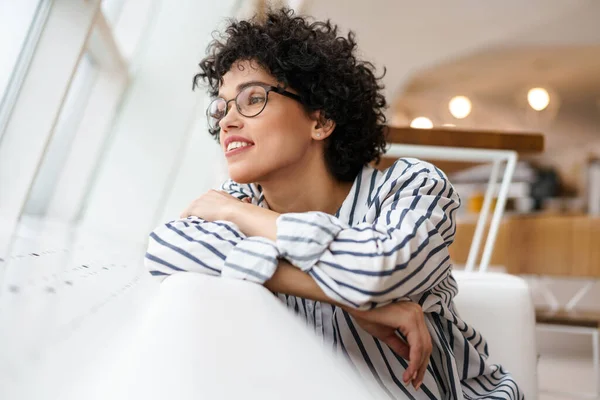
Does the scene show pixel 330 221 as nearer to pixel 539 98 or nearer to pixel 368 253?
pixel 368 253

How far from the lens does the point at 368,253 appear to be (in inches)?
33.3

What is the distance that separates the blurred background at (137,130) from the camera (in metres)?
1.10

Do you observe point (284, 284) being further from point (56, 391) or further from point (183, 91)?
point (183, 91)

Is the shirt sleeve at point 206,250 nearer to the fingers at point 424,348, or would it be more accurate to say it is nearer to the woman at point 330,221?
the woman at point 330,221

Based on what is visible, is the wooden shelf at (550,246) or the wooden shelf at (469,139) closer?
the wooden shelf at (469,139)

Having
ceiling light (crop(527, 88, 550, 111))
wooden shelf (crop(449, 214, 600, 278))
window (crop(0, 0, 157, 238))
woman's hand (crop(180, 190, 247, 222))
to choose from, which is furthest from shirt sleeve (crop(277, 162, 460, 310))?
ceiling light (crop(527, 88, 550, 111))

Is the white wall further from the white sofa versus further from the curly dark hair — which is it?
A: the white sofa

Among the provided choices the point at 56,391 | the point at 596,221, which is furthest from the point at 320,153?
the point at 596,221

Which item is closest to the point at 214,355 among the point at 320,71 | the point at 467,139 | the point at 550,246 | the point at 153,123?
the point at 320,71

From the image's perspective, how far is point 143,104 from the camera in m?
2.80

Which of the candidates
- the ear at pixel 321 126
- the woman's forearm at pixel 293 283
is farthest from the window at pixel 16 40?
the woman's forearm at pixel 293 283

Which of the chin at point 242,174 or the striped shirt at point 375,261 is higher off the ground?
the chin at point 242,174

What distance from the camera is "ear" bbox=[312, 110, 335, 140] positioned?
127cm

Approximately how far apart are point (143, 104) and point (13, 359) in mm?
2502
